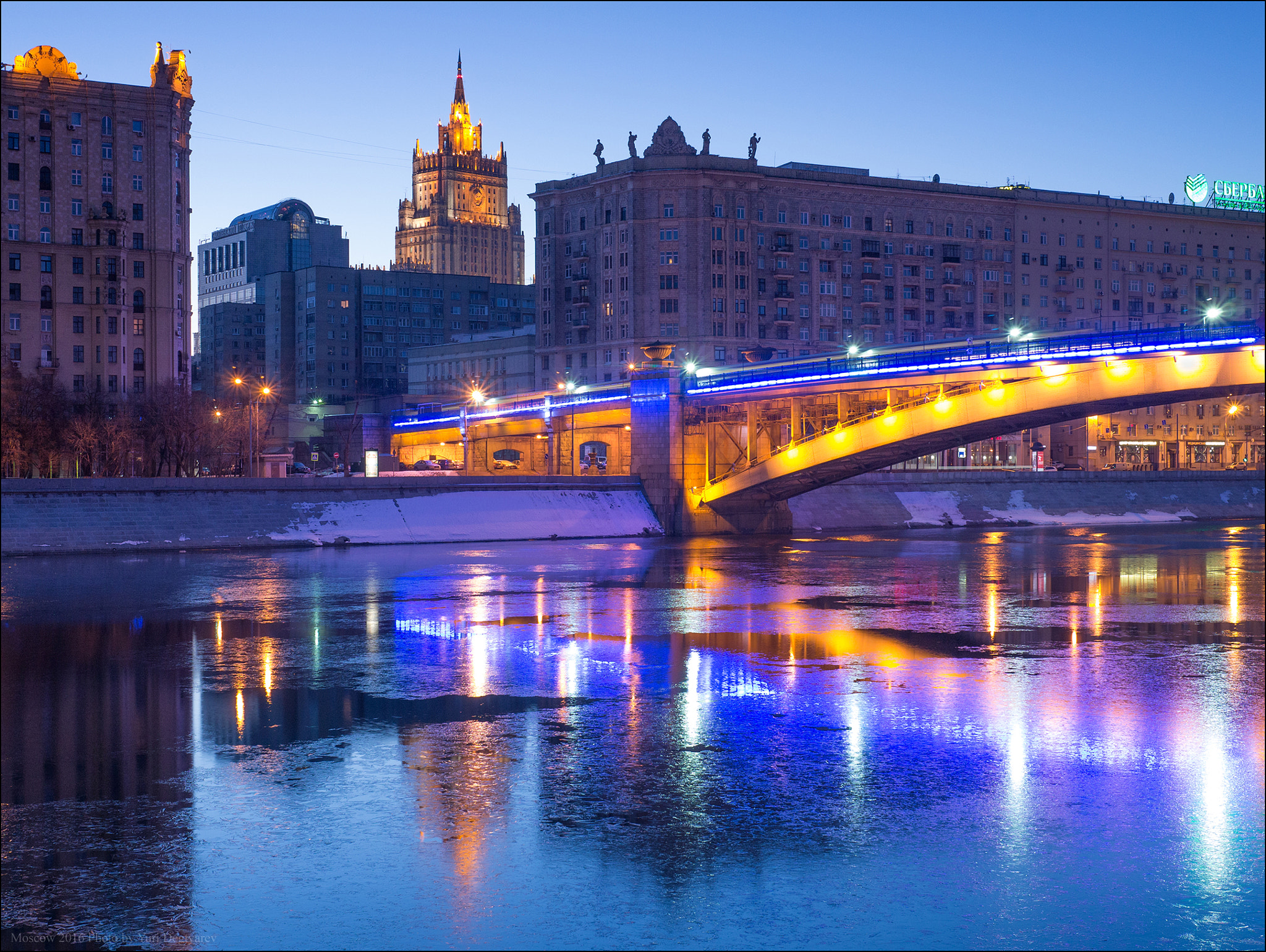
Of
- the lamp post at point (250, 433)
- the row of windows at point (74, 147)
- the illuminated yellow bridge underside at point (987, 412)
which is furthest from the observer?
the row of windows at point (74, 147)

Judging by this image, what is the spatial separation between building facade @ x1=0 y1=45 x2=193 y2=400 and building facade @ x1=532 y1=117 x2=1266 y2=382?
1624 inches

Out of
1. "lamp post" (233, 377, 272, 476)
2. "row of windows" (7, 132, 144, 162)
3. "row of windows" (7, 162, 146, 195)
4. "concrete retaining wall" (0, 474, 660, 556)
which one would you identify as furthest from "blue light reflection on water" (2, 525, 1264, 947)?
"row of windows" (7, 132, 144, 162)

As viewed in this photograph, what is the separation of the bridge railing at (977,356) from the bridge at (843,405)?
7 cm

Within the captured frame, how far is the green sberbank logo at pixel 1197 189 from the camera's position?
13950cm

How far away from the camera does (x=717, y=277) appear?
12850 cm

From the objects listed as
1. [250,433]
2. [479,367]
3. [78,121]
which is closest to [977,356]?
[250,433]

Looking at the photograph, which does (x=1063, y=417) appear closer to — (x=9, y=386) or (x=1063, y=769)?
(x=1063, y=769)

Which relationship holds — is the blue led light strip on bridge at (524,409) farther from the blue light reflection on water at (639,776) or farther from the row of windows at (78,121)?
the blue light reflection on water at (639,776)

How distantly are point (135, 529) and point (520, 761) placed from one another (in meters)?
46.4

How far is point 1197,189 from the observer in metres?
140

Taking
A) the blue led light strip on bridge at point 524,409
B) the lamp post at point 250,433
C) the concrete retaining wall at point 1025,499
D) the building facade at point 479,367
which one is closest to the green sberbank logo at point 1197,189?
the concrete retaining wall at point 1025,499

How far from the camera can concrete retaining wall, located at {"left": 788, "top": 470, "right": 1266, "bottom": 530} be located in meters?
82.8

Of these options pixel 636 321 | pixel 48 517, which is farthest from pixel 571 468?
pixel 636 321

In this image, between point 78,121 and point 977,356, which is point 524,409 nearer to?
point 977,356
